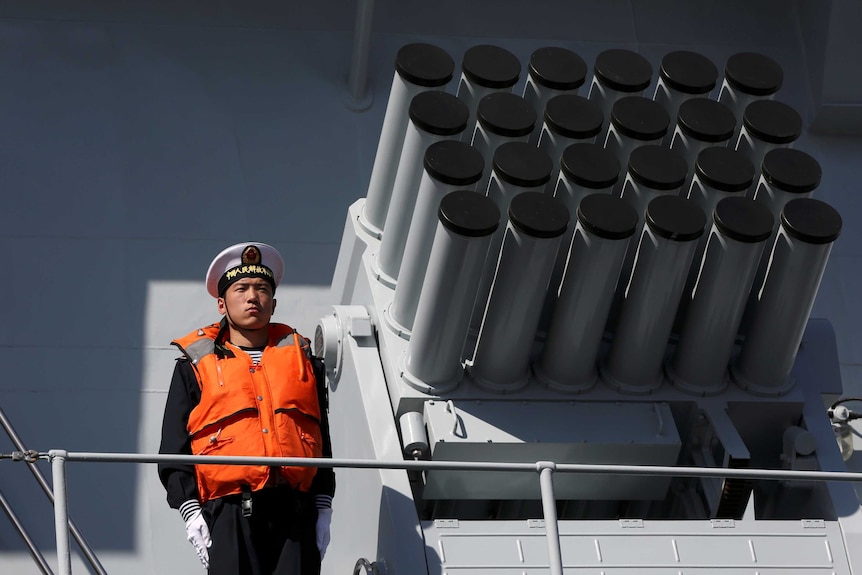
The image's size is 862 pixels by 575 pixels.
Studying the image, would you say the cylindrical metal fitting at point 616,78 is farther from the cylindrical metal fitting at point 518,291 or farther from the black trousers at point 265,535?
the black trousers at point 265,535

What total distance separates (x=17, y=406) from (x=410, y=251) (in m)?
2.06

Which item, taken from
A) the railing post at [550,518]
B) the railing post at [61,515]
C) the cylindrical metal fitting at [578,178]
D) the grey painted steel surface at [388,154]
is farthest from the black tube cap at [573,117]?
the railing post at [61,515]

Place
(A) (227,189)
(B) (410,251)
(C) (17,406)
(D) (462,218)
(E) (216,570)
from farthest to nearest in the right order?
1. (A) (227,189)
2. (C) (17,406)
3. (B) (410,251)
4. (D) (462,218)
5. (E) (216,570)

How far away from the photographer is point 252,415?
5.17 m

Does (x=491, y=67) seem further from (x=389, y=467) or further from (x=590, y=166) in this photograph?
(x=389, y=467)

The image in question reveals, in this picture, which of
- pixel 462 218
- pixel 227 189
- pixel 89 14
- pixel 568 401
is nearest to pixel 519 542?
pixel 568 401

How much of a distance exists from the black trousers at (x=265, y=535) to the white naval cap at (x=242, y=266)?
30.3 inches

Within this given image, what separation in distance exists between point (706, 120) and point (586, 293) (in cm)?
90

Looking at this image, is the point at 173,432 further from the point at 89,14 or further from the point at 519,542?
the point at 89,14

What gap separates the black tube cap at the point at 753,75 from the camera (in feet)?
20.9

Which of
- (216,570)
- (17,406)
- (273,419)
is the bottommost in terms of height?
(216,570)

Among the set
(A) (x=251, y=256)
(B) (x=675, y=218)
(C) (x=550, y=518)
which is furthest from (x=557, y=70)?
(C) (x=550, y=518)

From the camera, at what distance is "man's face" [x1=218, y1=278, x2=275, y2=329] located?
17.8ft

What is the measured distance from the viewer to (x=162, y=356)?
289 inches
